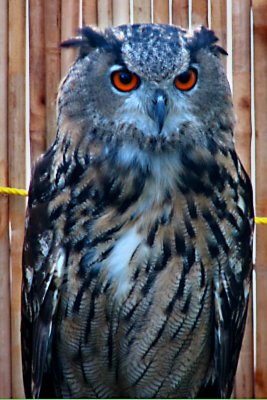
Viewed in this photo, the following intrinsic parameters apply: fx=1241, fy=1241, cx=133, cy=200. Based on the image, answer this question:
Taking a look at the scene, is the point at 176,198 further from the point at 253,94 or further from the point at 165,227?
the point at 253,94

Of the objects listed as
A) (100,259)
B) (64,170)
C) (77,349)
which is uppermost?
(64,170)

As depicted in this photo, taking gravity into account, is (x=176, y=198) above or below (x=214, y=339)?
above

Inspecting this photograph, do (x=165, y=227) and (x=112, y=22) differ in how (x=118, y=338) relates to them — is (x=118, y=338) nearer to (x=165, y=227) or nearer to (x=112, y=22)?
(x=165, y=227)

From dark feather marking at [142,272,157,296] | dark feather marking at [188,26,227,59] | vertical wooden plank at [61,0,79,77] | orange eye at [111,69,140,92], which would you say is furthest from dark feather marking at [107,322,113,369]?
vertical wooden plank at [61,0,79,77]

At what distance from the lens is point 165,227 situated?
3.12m

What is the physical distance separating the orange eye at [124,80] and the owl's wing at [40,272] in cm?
36

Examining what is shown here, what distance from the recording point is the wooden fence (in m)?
3.82

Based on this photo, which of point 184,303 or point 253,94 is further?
point 253,94

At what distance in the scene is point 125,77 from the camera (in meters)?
2.95

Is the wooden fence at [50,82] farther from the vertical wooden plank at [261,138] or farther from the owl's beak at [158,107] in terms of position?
the owl's beak at [158,107]

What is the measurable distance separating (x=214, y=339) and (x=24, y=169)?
939mm

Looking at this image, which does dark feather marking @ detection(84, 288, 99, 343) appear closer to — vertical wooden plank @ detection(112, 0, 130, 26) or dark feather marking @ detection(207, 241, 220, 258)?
dark feather marking @ detection(207, 241, 220, 258)

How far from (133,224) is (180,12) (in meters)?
0.97

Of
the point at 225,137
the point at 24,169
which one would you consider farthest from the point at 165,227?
the point at 24,169
